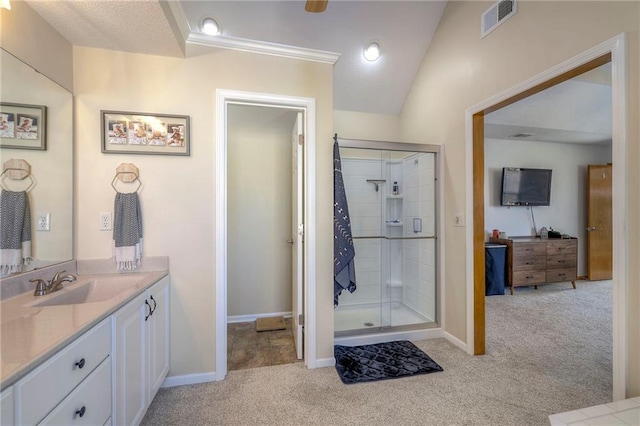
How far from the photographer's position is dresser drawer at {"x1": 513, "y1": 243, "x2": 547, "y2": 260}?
411 cm

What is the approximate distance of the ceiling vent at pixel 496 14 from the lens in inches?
80.9

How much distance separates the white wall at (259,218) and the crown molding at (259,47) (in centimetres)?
104

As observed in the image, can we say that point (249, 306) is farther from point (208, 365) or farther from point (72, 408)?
point (72, 408)

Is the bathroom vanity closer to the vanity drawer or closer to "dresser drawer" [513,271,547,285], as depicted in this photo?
the vanity drawer

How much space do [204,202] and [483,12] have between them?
9.44ft

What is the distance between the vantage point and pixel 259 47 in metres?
2.07

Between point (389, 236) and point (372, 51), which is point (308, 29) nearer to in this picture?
point (372, 51)

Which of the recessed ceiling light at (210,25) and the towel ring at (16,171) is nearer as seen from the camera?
the towel ring at (16,171)

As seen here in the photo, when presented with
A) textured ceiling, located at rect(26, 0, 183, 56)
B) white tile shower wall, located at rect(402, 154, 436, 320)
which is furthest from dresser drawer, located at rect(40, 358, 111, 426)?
white tile shower wall, located at rect(402, 154, 436, 320)

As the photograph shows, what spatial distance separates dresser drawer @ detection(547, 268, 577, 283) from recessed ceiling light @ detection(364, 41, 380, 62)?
4.32 metres

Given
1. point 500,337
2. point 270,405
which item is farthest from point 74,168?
point 500,337

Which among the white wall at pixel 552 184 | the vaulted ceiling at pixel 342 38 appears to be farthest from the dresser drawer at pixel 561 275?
the vaulted ceiling at pixel 342 38

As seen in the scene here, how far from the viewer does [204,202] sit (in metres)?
2.02

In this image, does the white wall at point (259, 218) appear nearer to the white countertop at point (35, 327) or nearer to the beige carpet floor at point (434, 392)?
the beige carpet floor at point (434, 392)
